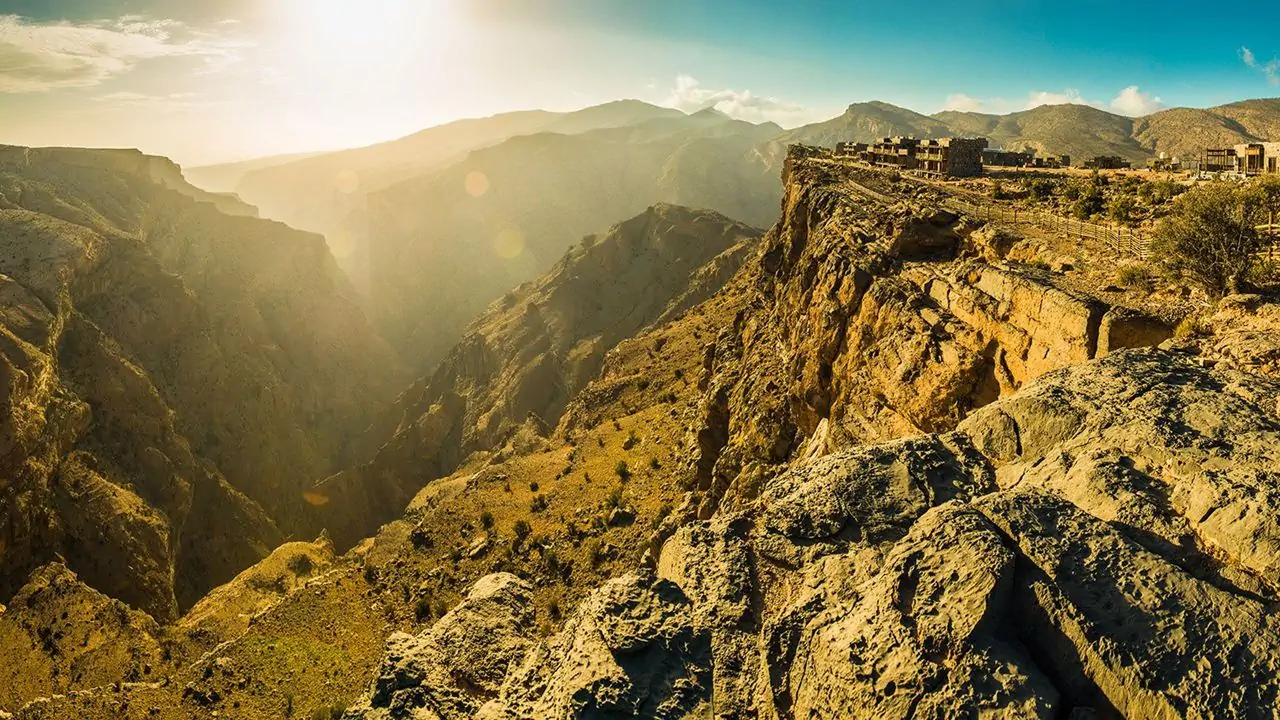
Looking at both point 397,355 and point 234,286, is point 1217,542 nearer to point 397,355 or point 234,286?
point 234,286

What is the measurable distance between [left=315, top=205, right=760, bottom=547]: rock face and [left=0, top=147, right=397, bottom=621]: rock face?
10.6 metres

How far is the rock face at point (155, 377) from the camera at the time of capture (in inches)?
1924

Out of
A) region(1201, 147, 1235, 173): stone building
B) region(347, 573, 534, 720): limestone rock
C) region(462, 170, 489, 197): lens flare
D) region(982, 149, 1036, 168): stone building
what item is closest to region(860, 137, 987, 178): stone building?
region(982, 149, 1036, 168): stone building

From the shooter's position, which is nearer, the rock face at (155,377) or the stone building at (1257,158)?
the stone building at (1257,158)

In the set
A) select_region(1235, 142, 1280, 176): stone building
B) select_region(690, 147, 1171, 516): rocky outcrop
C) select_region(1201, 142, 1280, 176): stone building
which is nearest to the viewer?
select_region(690, 147, 1171, 516): rocky outcrop

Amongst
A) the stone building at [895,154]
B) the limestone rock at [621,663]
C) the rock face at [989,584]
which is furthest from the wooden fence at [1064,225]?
the stone building at [895,154]

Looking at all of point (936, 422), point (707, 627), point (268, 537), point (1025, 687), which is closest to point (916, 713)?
point (1025, 687)

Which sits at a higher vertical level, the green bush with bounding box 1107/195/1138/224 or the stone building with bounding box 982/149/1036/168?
the stone building with bounding box 982/149/1036/168

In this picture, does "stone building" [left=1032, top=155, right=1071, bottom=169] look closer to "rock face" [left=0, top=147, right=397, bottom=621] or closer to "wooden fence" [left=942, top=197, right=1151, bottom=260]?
"wooden fence" [left=942, top=197, right=1151, bottom=260]

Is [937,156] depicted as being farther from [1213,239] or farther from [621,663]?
[621,663]

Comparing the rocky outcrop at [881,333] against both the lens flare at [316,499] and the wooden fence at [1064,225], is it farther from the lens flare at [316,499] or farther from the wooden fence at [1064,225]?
the lens flare at [316,499]

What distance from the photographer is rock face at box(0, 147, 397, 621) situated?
4888 cm

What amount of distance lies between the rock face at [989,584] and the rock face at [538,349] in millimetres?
49727

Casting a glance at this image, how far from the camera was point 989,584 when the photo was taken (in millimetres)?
6719
